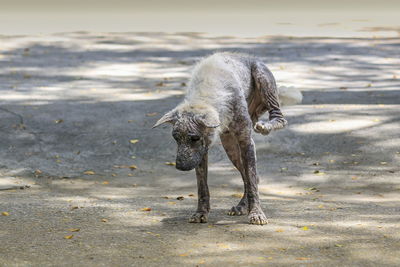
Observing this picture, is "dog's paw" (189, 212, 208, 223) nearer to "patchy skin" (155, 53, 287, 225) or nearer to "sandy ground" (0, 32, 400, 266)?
"patchy skin" (155, 53, 287, 225)

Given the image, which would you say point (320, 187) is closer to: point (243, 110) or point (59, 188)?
point (243, 110)

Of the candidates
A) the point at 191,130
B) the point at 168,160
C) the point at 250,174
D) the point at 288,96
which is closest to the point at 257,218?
the point at 250,174

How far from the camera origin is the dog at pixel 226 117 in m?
6.15

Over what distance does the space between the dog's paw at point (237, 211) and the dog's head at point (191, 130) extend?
1146 millimetres

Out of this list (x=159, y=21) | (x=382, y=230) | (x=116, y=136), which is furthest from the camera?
(x=159, y=21)

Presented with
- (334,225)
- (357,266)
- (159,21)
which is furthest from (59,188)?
(159,21)

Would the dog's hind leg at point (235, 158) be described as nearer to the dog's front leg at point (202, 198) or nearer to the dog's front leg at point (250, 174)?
the dog's front leg at point (250, 174)

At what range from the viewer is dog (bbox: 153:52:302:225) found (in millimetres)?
6152

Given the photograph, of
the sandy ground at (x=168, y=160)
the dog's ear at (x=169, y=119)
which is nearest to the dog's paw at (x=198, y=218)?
the sandy ground at (x=168, y=160)

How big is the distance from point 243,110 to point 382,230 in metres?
1.65

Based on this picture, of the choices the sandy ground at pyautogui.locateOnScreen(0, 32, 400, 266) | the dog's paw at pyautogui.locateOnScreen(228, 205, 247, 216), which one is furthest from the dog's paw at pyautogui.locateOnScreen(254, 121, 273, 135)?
the dog's paw at pyautogui.locateOnScreen(228, 205, 247, 216)

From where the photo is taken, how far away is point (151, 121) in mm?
11562

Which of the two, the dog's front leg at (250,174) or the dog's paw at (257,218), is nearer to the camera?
the dog's paw at (257,218)

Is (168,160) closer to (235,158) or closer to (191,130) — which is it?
(235,158)
